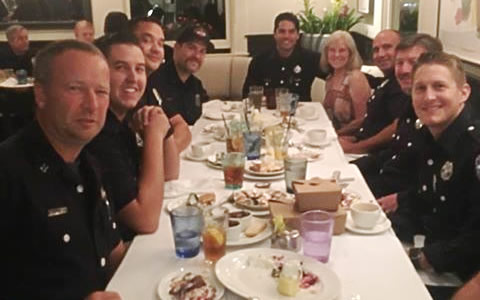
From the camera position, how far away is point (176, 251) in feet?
4.68

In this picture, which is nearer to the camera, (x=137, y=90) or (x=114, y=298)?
(x=114, y=298)

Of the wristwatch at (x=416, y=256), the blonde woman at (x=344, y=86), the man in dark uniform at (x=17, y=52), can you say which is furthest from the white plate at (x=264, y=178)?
the man in dark uniform at (x=17, y=52)

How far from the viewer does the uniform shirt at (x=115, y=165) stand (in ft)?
5.43

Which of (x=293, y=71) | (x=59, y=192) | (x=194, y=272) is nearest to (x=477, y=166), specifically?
(x=194, y=272)

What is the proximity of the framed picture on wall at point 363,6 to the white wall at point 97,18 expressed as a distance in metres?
2.83

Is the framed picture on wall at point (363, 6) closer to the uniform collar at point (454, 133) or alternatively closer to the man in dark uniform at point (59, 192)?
the uniform collar at point (454, 133)

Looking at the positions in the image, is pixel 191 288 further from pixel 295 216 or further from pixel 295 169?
pixel 295 169

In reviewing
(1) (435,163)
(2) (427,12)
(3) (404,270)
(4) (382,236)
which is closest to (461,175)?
(1) (435,163)

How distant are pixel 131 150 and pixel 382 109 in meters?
1.94

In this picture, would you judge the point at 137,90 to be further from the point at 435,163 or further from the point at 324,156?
the point at 435,163

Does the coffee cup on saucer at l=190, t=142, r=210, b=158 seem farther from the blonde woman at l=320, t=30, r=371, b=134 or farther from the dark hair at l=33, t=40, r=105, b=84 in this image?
the blonde woman at l=320, t=30, r=371, b=134

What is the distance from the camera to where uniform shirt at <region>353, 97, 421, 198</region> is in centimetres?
260

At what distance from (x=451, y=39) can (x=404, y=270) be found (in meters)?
2.50

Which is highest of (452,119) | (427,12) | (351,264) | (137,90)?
(427,12)
